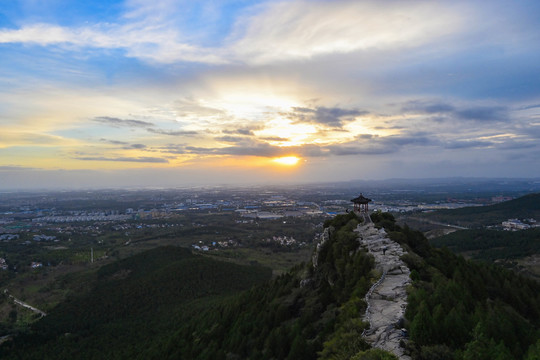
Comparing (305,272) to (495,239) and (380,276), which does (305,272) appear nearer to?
(380,276)

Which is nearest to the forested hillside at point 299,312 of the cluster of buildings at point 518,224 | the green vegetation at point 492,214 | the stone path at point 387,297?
the stone path at point 387,297

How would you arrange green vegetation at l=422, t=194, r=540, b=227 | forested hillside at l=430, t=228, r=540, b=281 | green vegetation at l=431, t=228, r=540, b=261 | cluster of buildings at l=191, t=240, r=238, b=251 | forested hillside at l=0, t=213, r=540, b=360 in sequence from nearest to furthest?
1. forested hillside at l=0, t=213, r=540, b=360
2. forested hillside at l=430, t=228, r=540, b=281
3. green vegetation at l=431, t=228, r=540, b=261
4. cluster of buildings at l=191, t=240, r=238, b=251
5. green vegetation at l=422, t=194, r=540, b=227

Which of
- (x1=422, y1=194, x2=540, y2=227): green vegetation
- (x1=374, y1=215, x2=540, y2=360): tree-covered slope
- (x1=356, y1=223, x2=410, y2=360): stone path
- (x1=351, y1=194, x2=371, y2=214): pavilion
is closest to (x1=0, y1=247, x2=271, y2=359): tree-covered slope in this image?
(x1=351, y1=194, x2=371, y2=214): pavilion

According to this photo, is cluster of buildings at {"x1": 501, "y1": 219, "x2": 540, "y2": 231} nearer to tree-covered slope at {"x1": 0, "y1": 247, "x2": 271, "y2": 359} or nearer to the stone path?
tree-covered slope at {"x1": 0, "y1": 247, "x2": 271, "y2": 359}

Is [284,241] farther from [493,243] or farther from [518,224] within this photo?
[518,224]

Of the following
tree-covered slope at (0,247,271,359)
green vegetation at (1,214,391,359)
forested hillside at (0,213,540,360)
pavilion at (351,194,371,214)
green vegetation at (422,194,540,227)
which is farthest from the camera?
green vegetation at (422,194,540,227)

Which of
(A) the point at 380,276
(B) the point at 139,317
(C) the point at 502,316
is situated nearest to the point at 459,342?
(C) the point at 502,316

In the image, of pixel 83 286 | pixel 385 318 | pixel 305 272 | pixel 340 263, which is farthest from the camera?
pixel 83 286
